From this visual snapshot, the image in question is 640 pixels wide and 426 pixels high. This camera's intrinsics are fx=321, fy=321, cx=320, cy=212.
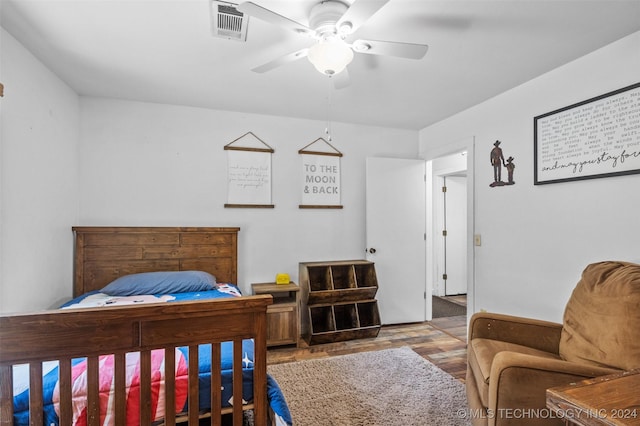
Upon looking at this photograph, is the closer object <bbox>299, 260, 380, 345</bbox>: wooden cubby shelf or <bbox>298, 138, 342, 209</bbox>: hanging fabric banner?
<bbox>299, 260, 380, 345</bbox>: wooden cubby shelf

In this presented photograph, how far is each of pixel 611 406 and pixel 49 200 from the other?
132 inches

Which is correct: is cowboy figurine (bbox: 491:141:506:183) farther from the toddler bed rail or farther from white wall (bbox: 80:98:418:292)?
the toddler bed rail

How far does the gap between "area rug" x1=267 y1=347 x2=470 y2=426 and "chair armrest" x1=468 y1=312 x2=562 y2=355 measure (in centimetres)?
54

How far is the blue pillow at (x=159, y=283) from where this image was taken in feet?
8.74

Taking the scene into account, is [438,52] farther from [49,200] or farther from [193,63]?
[49,200]

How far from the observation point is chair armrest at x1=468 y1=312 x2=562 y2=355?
1.96 metres

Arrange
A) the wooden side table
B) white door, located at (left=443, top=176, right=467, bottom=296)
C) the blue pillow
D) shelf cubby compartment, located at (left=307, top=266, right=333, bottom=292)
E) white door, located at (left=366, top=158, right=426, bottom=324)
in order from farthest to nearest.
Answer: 1. white door, located at (left=443, top=176, right=467, bottom=296)
2. white door, located at (left=366, top=158, right=426, bottom=324)
3. shelf cubby compartment, located at (left=307, top=266, right=333, bottom=292)
4. the blue pillow
5. the wooden side table

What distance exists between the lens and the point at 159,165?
10.5 feet

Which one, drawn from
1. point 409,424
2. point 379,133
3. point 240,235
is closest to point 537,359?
point 409,424

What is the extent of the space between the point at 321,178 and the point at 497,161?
1.79 m

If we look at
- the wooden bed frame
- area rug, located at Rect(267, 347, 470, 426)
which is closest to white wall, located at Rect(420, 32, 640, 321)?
area rug, located at Rect(267, 347, 470, 426)

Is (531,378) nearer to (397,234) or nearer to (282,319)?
(282,319)

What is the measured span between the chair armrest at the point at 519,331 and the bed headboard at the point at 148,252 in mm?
2260

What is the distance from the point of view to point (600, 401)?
102cm
